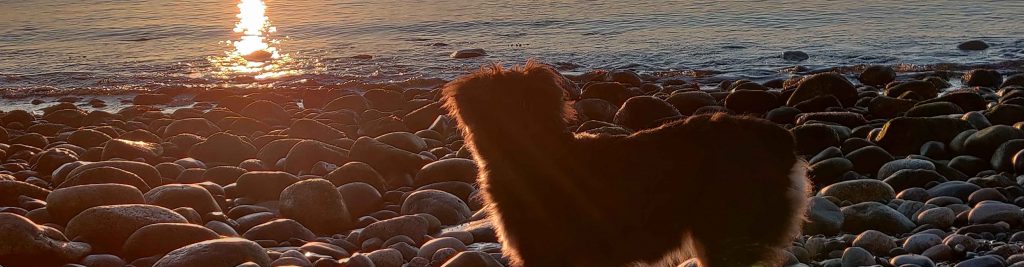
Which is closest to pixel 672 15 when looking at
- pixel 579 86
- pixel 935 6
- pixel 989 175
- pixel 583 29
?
pixel 583 29

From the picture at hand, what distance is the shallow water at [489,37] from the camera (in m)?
19.2

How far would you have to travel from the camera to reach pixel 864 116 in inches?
482

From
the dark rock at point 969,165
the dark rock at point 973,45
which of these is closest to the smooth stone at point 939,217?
the dark rock at point 969,165

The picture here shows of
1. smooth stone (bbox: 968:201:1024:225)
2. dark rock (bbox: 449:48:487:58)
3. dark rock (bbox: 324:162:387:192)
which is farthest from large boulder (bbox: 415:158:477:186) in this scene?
dark rock (bbox: 449:48:487:58)

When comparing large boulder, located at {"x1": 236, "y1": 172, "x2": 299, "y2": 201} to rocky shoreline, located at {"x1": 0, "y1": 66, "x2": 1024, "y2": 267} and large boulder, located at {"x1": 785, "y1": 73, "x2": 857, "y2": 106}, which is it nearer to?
rocky shoreline, located at {"x1": 0, "y1": 66, "x2": 1024, "y2": 267}

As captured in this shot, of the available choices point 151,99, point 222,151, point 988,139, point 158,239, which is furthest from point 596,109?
point 151,99

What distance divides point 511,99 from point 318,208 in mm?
3226

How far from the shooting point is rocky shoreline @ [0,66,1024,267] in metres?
6.62

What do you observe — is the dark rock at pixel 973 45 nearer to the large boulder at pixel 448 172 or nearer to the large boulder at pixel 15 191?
the large boulder at pixel 448 172

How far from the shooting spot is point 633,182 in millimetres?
5062

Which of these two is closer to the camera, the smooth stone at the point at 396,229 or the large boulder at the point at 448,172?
the smooth stone at the point at 396,229

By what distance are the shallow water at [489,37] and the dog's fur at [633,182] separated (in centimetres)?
1276

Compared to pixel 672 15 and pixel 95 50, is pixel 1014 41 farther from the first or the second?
pixel 95 50

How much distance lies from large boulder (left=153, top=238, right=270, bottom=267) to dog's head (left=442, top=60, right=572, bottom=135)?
187 centimetres
